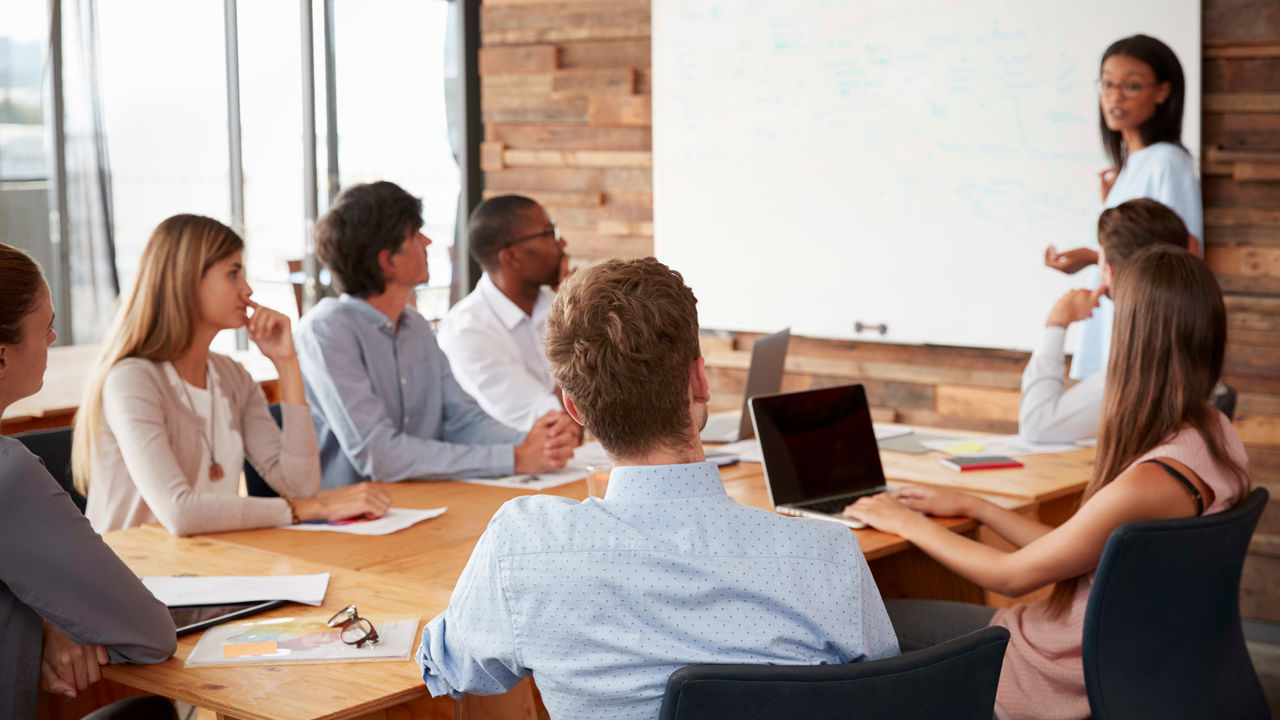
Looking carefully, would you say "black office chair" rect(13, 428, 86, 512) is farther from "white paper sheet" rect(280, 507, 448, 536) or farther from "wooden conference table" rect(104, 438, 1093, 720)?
"white paper sheet" rect(280, 507, 448, 536)

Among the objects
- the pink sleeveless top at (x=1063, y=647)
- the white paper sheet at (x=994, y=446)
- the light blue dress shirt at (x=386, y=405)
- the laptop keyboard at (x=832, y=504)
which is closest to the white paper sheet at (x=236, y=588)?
the light blue dress shirt at (x=386, y=405)

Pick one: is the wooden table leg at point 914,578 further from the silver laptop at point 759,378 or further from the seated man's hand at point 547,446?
the seated man's hand at point 547,446

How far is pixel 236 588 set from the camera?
1812 mm

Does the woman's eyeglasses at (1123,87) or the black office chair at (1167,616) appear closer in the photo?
the black office chair at (1167,616)

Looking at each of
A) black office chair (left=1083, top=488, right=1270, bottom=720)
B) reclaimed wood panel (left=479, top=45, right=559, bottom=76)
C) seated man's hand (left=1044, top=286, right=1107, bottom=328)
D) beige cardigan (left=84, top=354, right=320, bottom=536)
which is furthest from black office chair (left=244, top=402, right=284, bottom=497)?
reclaimed wood panel (left=479, top=45, right=559, bottom=76)

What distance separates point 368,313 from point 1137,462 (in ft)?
5.98

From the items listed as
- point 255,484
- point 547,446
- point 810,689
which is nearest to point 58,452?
point 255,484

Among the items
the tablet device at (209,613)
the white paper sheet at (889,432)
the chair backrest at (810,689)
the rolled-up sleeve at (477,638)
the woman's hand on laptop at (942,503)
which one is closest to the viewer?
the chair backrest at (810,689)

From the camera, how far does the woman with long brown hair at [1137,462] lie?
1838mm

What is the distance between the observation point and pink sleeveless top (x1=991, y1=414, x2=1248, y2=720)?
1.85 m

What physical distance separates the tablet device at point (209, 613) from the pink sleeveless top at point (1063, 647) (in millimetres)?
1119

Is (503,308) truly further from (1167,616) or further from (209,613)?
(1167,616)

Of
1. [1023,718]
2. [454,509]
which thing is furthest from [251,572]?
[1023,718]

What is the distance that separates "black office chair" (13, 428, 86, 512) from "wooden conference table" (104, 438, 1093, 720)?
301 mm
